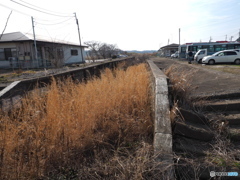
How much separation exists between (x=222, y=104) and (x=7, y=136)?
13.0 feet

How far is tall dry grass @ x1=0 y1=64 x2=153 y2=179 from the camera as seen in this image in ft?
6.48

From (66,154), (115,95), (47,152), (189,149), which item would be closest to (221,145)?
(189,149)

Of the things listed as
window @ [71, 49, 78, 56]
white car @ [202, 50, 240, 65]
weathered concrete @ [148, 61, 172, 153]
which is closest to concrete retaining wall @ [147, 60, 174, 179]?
weathered concrete @ [148, 61, 172, 153]

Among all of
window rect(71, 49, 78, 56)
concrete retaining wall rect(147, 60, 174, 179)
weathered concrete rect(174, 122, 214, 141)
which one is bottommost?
weathered concrete rect(174, 122, 214, 141)

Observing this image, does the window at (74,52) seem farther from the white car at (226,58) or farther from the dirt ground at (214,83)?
the dirt ground at (214,83)

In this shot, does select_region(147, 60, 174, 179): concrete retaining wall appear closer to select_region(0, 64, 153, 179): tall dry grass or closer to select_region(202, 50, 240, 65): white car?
select_region(0, 64, 153, 179): tall dry grass

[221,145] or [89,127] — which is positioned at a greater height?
[89,127]

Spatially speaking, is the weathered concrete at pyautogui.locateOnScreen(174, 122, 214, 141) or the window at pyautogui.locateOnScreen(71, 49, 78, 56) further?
the window at pyautogui.locateOnScreen(71, 49, 78, 56)

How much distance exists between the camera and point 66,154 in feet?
7.22

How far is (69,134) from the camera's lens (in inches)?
93.8

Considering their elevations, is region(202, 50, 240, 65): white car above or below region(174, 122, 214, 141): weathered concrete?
above

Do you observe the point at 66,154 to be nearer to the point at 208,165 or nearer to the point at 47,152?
the point at 47,152

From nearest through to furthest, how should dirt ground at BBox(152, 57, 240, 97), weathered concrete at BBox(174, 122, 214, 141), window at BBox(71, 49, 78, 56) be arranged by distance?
weathered concrete at BBox(174, 122, 214, 141)
dirt ground at BBox(152, 57, 240, 97)
window at BBox(71, 49, 78, 56)

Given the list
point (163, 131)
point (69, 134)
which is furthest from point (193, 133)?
point (69, 134)
